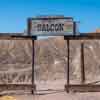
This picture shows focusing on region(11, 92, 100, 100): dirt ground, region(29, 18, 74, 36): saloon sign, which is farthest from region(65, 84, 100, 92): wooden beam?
region(29, 18, 74, 36): saloon sign

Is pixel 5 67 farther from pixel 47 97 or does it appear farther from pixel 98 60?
pixel 47 97

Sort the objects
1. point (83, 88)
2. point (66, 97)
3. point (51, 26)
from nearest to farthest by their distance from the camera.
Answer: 1. point (66, 97)
2. point (83, 88)
3. point (51, 26)

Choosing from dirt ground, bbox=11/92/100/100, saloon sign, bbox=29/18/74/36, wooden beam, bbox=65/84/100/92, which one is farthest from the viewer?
saloon sign, bbox=29/18/74/36

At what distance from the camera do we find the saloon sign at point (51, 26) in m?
17.0

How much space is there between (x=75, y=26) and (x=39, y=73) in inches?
989

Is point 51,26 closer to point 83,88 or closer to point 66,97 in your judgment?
point 83,88

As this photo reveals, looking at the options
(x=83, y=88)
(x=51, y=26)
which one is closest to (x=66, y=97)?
(x=83, y=88)

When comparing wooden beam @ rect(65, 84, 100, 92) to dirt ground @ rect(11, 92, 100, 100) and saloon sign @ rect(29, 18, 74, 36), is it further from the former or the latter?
saloon sign @ rect(29, 18, 74, 36)

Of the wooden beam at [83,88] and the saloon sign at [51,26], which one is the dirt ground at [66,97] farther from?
the saloon sign at [51,26]

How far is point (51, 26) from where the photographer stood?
17141 millimetres

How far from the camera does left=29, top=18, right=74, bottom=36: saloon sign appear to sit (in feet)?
55.9

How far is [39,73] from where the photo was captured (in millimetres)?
41844

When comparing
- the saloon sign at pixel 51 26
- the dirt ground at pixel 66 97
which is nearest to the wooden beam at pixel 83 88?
the dirt ground at pixel 66 97

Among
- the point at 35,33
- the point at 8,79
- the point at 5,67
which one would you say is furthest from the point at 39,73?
the point at 35,33
